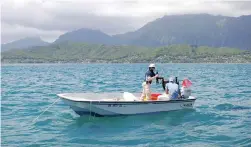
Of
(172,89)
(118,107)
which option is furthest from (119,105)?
(172,89)

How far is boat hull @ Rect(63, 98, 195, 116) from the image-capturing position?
20.0 metres

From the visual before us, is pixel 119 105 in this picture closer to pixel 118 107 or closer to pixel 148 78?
pixel 118 107

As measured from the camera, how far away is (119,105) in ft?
67.8

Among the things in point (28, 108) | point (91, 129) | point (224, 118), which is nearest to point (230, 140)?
point (224, 118)

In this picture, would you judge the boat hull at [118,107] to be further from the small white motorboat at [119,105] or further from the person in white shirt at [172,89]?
the person in white shirt at [172,89]

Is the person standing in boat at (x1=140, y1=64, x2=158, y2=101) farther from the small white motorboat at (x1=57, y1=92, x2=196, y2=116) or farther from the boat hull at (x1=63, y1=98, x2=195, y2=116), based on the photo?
the boat hull at (x1=63, y1=98, x2=195, y2=116)

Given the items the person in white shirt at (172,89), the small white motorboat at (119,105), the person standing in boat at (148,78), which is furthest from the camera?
the person in white shirt at (172,89)

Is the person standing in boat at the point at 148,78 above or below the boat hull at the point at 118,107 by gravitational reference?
above

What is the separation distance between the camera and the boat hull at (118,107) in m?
20.0

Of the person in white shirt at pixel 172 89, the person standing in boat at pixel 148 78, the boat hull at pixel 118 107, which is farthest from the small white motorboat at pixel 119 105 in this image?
the person standing in boat at pixel 148 78

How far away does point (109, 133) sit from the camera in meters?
17.4

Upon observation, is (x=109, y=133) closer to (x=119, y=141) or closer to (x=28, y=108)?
(x=119, y=141)

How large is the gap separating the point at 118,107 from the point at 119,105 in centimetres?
15

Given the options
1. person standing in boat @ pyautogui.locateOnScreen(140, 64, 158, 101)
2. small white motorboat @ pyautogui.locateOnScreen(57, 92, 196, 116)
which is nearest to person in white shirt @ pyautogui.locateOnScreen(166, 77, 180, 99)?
small white motorboat @ pyautogui.locateOnScreen(57, 92, 196, 116)
